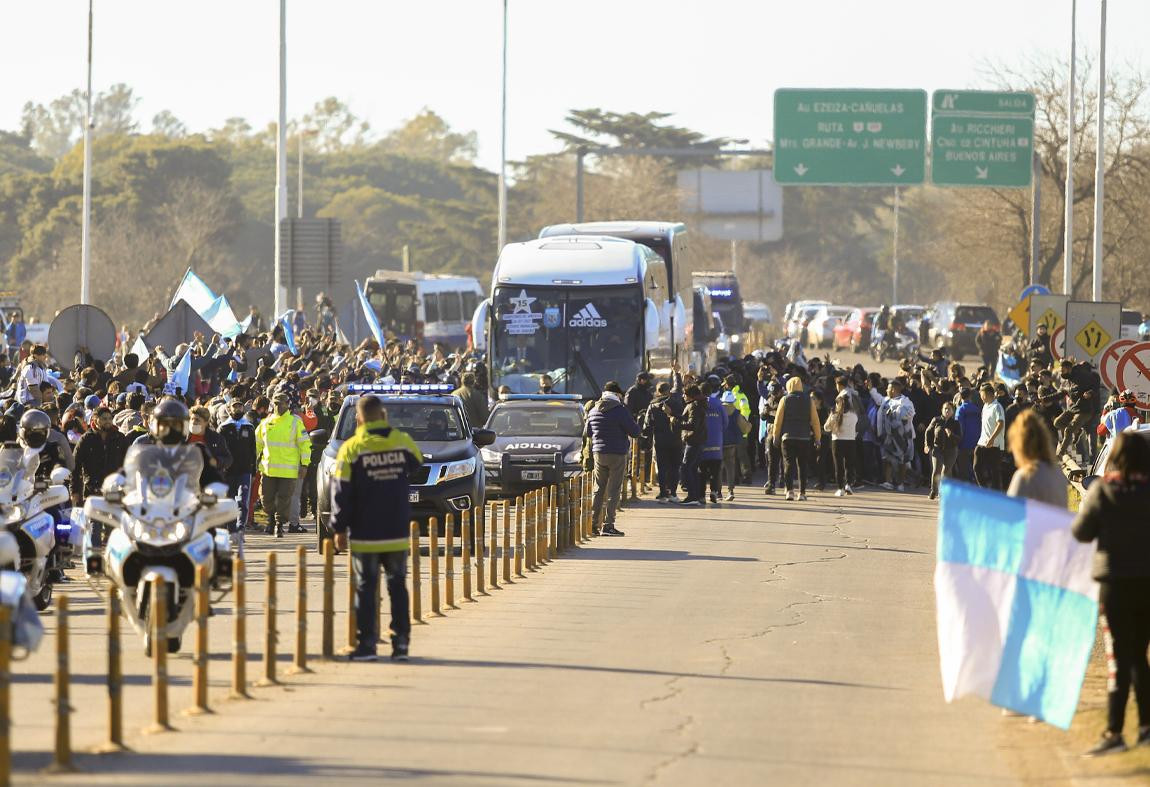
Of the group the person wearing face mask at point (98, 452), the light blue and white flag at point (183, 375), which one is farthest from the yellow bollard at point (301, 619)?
the light blue and white flag at point (183, 375)

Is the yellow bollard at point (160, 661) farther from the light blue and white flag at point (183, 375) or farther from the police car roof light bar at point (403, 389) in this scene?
the light blue and white flag at point (183, 375)

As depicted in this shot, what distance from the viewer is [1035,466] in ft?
37.6

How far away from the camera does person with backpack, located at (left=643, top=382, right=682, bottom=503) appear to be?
91.6 ft

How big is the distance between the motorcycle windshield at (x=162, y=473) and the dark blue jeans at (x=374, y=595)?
1.08 m

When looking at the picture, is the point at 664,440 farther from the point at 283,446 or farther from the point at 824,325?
the point at 824,325

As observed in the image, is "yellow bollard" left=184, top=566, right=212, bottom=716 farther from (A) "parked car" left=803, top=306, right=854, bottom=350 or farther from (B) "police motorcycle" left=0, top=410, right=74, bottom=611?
(A) "parked car" left=803, top=306, right=854, bottom=350

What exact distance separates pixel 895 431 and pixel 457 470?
34.2ft

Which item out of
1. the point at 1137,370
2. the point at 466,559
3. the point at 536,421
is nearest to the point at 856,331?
the point at 536,421

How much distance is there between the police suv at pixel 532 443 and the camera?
2748cm

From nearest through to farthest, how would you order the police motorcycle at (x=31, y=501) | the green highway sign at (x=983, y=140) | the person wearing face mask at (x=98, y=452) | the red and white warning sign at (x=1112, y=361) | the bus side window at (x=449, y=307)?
1. the police motorcycle at (x=31, y=501)
2. the person wearing face mask at (x=98, y=452)
3. the red and white warning sign at (x=1112, y=361)
4. the green highway sign at (x=983, y=140)
5. the bus side window at (x=449, y=307)

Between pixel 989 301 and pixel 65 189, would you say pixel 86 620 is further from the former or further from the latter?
pixel 65 189

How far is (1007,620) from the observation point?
35.9 feet

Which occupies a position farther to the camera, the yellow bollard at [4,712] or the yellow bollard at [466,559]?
the yellow bollard at [466,559]

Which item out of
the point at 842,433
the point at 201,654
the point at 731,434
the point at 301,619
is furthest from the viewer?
the point at 842,433
